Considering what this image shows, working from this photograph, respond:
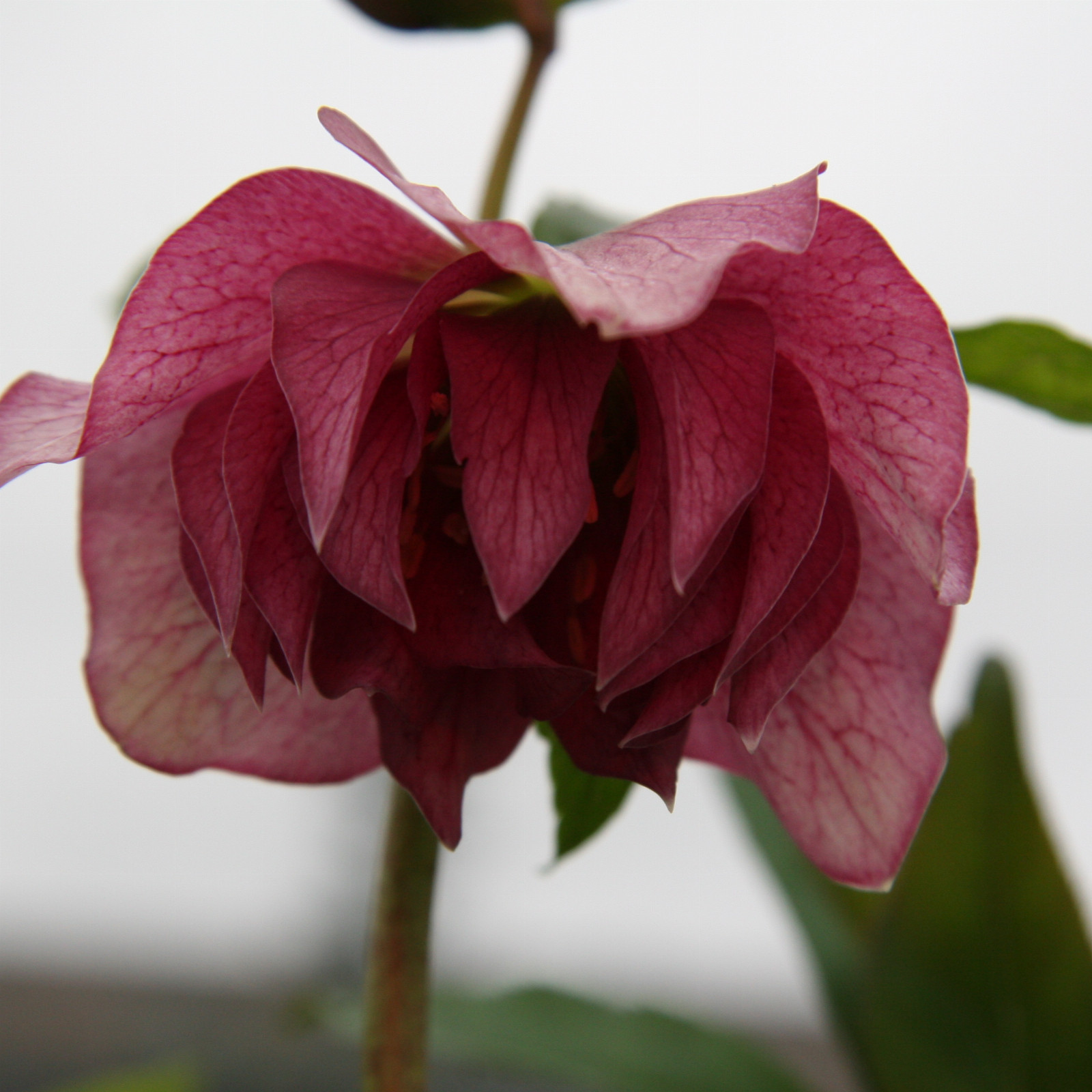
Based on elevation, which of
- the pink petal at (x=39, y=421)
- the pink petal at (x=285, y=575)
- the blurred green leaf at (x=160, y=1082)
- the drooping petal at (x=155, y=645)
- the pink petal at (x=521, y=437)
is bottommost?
the blurred green leaf at (x=160, y=1082)

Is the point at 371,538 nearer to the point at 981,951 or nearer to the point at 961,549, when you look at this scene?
the point at 961,549

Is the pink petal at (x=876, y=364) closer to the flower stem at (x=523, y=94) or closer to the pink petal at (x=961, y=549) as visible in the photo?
the pink petal at (x=961, y=549)

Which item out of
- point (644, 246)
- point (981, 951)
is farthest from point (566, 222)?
point (981, 951)

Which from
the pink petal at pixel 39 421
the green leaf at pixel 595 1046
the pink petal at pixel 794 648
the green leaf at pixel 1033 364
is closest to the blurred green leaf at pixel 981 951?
the green leaf at pixel 595 1046

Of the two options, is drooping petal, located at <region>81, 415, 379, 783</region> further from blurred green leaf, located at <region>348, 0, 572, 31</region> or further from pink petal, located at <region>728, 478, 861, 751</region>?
blurred green leaf, located at <region>348, 0, 572, 31</region>

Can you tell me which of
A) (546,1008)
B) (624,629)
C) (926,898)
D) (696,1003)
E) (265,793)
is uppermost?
(624,629)

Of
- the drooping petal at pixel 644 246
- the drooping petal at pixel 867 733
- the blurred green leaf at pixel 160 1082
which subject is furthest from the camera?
the blurred green leaf at pixel 160 1082

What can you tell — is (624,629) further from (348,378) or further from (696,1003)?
(696,1003)

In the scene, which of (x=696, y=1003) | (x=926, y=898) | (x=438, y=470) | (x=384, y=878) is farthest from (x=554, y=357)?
(x=696, y=1003)
